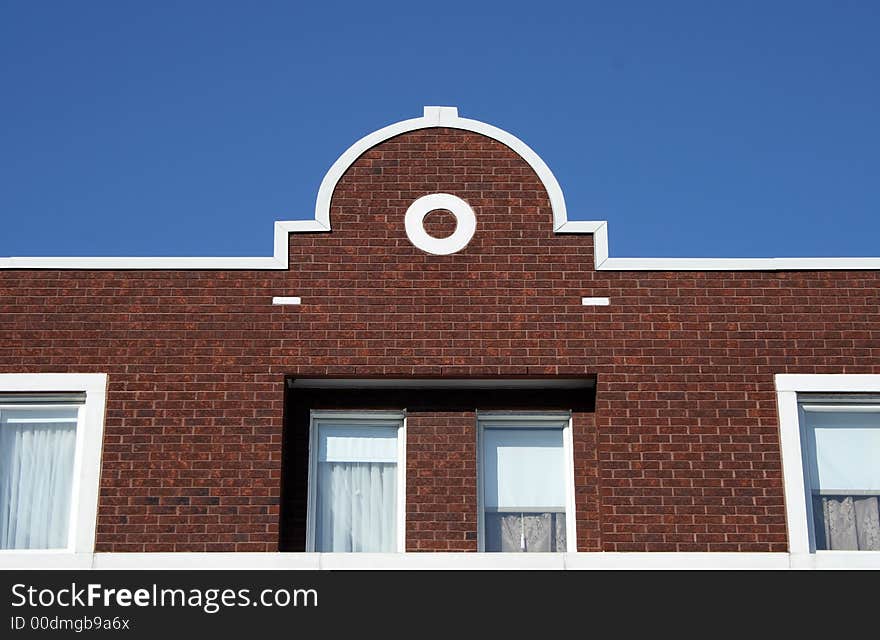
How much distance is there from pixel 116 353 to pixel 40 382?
85 centimetres

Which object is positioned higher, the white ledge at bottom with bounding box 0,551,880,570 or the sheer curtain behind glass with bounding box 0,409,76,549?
the sheer curtain behind glass with bounding box 0,409,76,549

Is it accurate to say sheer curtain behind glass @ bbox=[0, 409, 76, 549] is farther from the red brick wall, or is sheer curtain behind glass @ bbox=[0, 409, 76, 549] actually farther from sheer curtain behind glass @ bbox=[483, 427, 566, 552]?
sheer curtain behind glass @ bbox=[483, 427, 566, 552]

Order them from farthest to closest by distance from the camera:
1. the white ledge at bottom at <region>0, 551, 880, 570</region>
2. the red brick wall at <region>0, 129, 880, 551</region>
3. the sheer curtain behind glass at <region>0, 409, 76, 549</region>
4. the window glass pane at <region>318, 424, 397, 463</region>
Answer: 1. the window glass pane at <region>318, 424, 397, 463</region>
2. the sheer curtain behind glass at <region>0, 409, 76, 549</region>
3. the red brick wall at <region>0, 129, 880, 551</region>
4. the white ledge at bottom at <region>0, 551, 880, 570</region>

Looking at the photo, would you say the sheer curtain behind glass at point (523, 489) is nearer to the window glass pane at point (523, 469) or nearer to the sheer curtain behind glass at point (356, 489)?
the window glass pane at point (523, 469)

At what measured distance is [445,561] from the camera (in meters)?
14.0

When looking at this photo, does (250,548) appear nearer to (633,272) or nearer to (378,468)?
(378,468)

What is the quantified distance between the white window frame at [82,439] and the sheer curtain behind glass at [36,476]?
102 millimetres

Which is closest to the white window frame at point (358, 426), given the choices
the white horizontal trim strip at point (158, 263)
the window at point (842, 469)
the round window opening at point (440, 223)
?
the white horizontal trim strip at point (158, 263)

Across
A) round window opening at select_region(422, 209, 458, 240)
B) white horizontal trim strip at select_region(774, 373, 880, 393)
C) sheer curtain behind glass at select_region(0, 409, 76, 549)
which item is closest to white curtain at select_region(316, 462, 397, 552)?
round window opening at select_region(422, 209, 458, 240)

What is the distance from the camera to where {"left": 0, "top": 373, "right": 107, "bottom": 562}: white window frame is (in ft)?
48.3

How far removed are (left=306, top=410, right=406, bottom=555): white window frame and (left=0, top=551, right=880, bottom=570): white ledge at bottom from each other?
1139 mm

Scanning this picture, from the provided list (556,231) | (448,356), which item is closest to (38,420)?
(448,356)
